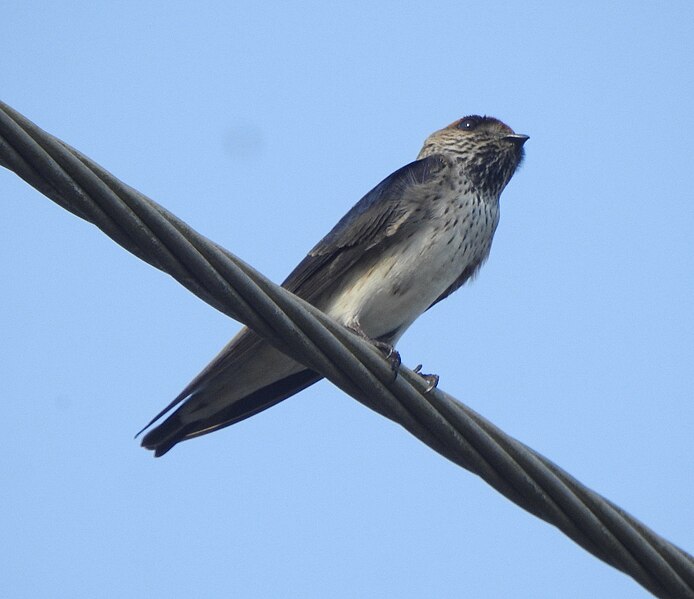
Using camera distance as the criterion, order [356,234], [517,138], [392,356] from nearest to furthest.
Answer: [392,356] → [356,234] → [517,138]

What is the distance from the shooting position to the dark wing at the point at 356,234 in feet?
19.0

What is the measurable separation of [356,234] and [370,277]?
0.85 feet

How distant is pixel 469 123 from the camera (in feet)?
23.9

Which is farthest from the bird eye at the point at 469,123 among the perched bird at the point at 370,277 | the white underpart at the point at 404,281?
the white underpart at the point at 404,281

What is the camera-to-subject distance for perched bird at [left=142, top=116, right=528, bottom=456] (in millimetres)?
5477

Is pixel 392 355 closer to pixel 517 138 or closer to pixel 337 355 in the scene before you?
pixel 337 355

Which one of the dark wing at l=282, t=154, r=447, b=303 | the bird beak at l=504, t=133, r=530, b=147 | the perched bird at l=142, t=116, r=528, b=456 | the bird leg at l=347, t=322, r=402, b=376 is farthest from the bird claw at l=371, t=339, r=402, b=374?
the bird beak at l=504, t=133, r=530, b=147

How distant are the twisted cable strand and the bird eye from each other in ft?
12.8

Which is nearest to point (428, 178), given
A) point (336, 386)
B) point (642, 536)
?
point (336, 386)

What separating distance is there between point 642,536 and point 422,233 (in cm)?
282

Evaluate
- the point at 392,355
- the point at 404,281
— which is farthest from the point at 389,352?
the point at 404,281

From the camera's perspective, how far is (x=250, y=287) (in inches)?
127

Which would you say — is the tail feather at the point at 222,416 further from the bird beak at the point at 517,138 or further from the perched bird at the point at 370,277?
the bird beak at the point at 517,138

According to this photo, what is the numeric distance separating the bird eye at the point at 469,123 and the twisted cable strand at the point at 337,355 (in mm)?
3916
